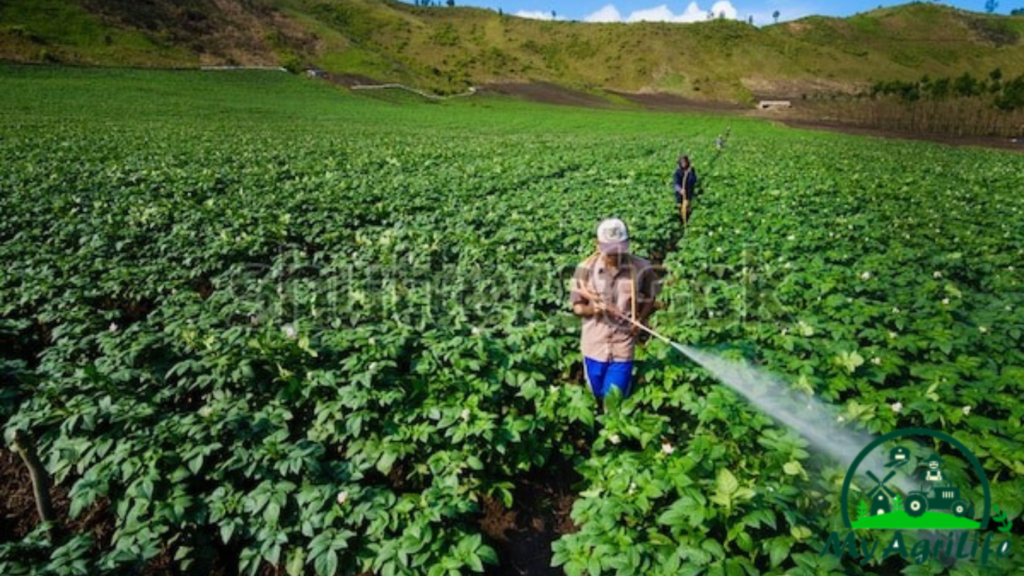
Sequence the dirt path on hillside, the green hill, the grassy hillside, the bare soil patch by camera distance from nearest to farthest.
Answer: the green hill, the dirt path on hillside, the grassy hillside, the bare soil patch

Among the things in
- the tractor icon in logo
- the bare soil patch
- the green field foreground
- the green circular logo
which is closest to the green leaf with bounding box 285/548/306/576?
the green field foreground

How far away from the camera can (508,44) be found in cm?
12662

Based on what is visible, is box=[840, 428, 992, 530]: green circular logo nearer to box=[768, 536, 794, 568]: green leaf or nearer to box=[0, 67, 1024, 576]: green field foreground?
box=[0, 67, 1024, 576]: green field foreground

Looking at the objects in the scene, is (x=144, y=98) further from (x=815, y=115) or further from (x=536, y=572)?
→ (x=815, y=115)

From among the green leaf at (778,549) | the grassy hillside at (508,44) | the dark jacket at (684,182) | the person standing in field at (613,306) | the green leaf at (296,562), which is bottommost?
the green leaf at (296,562)

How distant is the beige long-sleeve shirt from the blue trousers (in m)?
0.07

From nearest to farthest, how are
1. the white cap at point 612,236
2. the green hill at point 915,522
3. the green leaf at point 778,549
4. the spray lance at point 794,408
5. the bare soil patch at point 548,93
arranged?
the green leaf at point 778,549, the green hill at point 915,522, the spray lance at point 794,408, the white cap at point 612,236, the bare soil patch at point 548,93

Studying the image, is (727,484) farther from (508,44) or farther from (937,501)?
(508,44)

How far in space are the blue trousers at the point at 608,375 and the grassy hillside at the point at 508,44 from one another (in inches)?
3072

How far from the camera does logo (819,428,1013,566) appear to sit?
2955mm

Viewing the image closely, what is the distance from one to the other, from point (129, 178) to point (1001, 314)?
19167 mm

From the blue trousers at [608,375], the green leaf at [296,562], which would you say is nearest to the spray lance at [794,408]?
the blue trousers at [608,375]

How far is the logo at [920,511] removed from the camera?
9.70ft

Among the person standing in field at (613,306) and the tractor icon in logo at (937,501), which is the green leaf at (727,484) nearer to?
the tractor icon in logo at (937,501)
